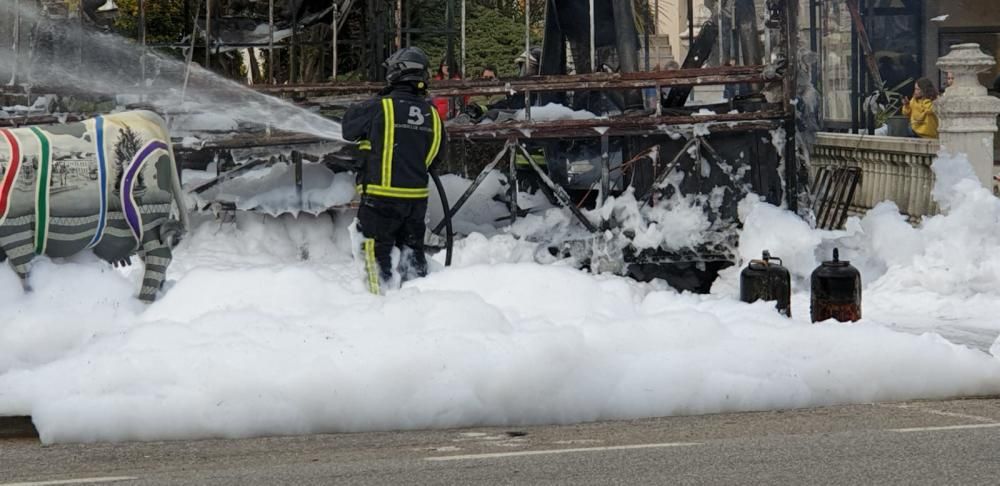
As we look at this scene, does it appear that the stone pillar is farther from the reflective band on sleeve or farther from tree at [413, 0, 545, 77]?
tree at [413, 0, 545, 77]

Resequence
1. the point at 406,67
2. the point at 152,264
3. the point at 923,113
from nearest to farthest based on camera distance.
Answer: the point at 152,264 < the point at 406,67 < the point at 923,113

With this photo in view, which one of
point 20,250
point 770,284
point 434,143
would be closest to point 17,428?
point 20,250

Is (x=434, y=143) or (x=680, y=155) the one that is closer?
(x=434, y=143)

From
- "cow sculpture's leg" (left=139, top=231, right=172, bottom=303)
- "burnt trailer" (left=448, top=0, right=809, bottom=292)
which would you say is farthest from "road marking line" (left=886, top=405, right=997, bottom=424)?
"burnt trailer" (left=448, top=0, right=809, bottom=292)

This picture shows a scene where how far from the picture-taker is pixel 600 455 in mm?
7309

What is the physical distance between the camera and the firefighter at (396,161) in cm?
1084

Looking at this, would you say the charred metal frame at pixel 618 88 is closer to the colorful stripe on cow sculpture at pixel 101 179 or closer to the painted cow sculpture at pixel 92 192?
the painted cow sculpture at pixel 92 192

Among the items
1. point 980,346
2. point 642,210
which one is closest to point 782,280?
point 980,346

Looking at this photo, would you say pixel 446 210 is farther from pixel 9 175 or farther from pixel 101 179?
pixel 9 175

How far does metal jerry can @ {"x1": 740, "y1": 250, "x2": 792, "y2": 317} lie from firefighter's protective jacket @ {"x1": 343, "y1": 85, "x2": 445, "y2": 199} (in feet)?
7.52

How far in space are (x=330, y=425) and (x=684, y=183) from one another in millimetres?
5785

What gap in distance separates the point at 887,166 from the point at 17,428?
10.5 meters

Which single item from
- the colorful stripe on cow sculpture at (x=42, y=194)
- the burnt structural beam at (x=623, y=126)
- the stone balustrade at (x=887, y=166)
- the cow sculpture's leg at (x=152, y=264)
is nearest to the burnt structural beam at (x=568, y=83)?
the burnt structural beam at (x=623, y=126)

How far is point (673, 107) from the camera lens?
1417 cm
